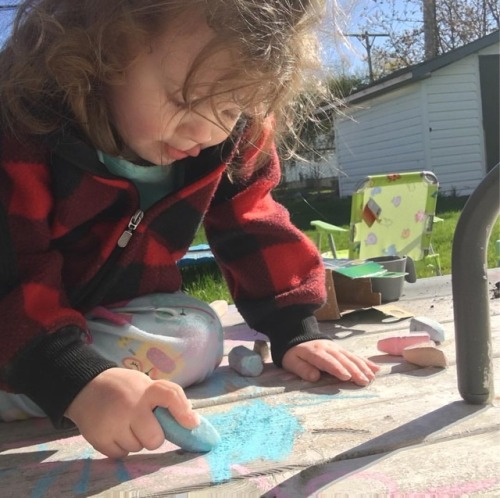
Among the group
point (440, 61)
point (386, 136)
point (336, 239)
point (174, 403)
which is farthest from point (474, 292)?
point (386, 136)

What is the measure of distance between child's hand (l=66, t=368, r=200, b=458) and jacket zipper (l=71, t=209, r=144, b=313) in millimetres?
365

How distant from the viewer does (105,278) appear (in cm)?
121

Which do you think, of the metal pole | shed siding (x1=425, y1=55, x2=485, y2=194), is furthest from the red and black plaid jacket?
shed siding (x1=425, y1=55, x2=485, y2=194)

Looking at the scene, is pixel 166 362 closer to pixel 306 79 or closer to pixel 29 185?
pixel 29 185

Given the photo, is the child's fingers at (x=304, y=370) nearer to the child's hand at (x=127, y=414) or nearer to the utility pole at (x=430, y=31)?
the child's hand at (x=127, y=414)

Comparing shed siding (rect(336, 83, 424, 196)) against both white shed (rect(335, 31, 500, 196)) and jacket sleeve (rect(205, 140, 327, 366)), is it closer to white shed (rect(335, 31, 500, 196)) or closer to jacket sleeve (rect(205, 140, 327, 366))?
white shed (rect(335, 31, 500, 196))

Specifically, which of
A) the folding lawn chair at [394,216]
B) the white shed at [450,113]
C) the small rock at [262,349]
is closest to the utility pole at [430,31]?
the white shed at [450,113]

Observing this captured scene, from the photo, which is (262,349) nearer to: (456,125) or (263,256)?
(263,256)

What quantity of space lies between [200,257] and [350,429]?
330cm

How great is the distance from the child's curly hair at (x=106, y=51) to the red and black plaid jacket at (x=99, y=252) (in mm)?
63

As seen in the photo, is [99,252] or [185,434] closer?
[185,434]

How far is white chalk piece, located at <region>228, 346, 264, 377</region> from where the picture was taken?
47.5 inches

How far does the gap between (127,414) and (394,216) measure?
3.52 meters

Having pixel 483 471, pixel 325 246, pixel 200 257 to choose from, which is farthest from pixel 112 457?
pixel 325 246
